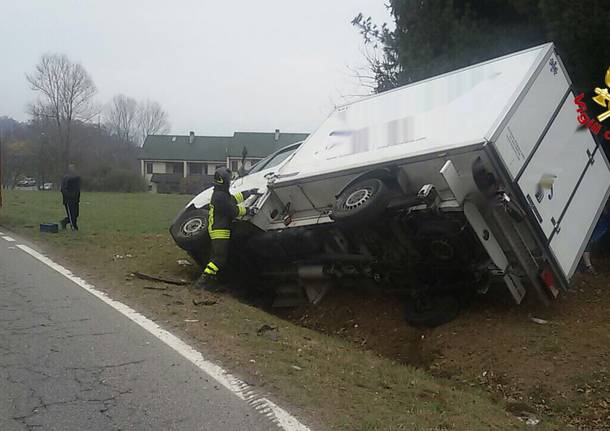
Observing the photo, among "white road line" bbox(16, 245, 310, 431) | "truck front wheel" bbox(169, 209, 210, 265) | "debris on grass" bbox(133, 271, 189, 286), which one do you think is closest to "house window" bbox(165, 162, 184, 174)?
"debris on grass" bbox(133, 271, 189, 286)

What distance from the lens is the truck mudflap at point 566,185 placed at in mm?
5758

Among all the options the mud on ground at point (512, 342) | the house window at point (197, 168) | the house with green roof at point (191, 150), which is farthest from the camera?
the house window at point (197, 168)

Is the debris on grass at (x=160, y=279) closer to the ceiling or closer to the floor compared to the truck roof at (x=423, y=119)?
closer to the floor

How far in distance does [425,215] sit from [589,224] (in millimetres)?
2086

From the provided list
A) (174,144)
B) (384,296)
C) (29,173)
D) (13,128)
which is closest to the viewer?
(384,296)

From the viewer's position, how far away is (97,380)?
438cm

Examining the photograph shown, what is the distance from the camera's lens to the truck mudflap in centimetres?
576

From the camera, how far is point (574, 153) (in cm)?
643

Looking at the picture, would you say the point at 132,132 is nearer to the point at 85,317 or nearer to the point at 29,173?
the point at 29,173

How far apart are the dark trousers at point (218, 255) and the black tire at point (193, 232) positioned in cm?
41

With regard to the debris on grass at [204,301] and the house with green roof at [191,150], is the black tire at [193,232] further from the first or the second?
the house with green roof at [191,150]

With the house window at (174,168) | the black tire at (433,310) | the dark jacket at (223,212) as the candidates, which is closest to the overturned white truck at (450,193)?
the black tire at (433,310)

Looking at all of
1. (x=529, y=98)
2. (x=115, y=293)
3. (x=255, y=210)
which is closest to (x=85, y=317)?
(x=115, y=293)

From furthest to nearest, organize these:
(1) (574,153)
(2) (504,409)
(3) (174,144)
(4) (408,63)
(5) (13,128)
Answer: (3) (174,144)
(5) (13,128)
(4) (408,63)
(1) (574,153)
(2) (504,409)
